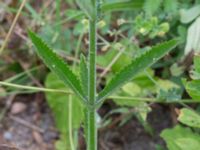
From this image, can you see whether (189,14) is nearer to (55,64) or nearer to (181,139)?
(181,139)

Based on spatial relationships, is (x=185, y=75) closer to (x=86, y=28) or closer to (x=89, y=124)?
(x=86, y=28)

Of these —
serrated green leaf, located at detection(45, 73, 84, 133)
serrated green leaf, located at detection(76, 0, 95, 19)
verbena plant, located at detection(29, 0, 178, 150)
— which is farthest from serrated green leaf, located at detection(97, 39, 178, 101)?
serrated green leaf, located at detection(45, 73, 84, 133)

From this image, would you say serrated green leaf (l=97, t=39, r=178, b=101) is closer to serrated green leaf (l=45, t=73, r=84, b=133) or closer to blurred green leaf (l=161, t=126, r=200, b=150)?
blurred green leaf (l=161, t=126, r=200, b=150)

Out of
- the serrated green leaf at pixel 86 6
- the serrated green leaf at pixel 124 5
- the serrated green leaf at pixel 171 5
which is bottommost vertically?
the serrated green leaf at pixel 171 5

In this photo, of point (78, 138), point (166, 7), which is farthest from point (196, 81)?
point (78, 138)

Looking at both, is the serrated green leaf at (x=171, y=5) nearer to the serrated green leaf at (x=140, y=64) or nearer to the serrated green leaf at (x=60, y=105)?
the serrated green leaf at (x=60, y=105)

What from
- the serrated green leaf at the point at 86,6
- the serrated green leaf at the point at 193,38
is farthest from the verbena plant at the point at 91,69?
the serrated green leaf at the point at 193,38
